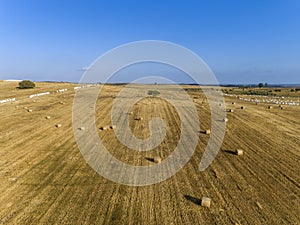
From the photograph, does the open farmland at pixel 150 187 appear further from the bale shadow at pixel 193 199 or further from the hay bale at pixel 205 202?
the hay bale at pixel 205 202

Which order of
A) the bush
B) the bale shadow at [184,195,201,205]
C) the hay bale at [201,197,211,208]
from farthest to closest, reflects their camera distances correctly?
the bush → the bale shadow at [184,195,201,205] → the hay bale at [201,197,211,208]

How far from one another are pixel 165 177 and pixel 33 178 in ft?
19.7

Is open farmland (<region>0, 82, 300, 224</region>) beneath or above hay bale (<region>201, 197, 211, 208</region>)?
beneath

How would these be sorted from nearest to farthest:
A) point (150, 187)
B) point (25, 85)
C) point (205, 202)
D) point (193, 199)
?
point (205, 202)
point (193, 199)
point (150, 187)
point (25, 85)

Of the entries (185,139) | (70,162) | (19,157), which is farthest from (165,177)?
(19,157)

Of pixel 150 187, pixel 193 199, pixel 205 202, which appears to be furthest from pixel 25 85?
pixel 205 202

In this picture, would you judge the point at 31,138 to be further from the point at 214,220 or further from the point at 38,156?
the point at 214,220

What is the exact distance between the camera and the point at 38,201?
9156 millimetres

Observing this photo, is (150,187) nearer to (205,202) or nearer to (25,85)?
(205,202)

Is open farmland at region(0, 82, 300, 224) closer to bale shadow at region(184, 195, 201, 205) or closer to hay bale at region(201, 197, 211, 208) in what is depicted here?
bale shadow at region(184, 195, 201, 205)

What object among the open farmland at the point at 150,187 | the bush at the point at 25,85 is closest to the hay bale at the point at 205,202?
the open farmland at the point at 150,187

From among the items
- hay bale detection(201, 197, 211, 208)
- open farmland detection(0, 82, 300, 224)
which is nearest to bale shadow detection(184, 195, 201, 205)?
open farmland detection(0, 82, 300, 224)

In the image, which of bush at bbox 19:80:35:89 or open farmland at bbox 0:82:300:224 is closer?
open farmland at bbox 0:82:300:224

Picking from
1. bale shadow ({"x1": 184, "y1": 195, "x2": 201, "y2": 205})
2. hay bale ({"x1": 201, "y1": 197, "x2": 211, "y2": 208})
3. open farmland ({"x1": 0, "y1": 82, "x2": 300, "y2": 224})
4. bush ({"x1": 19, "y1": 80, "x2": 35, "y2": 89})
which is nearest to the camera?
open farmland ({"x1": 0, "y1": 82, "x2": 300, "y2": 224})
